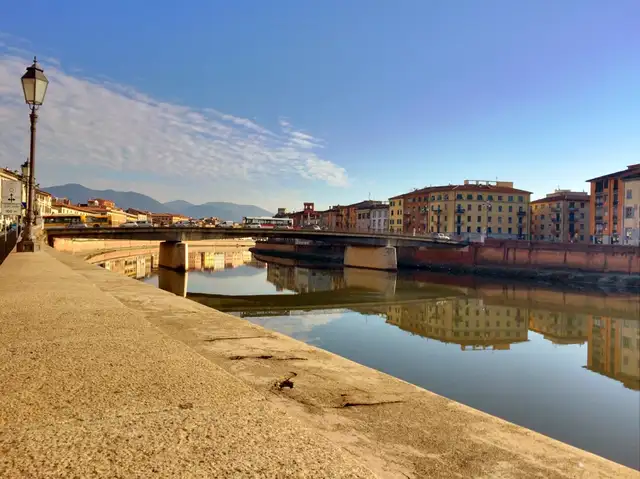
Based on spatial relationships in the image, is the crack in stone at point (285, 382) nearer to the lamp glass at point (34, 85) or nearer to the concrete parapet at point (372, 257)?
the lamp glass at point (34, 85)

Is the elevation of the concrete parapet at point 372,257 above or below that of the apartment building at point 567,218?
below

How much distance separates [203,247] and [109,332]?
124 m

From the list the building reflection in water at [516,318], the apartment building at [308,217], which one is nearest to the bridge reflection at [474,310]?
the building reflection in water at [516,318]

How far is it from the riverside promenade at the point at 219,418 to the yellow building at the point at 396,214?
357 feet

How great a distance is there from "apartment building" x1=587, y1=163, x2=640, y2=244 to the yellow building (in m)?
43.5

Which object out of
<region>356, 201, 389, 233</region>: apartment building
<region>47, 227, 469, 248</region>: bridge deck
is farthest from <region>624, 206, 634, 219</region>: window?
<region>356, 201, 389, 233</region>: apartment building

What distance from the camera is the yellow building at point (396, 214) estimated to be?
11331cm

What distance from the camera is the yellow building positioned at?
11331cm

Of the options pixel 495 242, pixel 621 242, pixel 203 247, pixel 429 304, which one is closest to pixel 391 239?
pixel 495 242

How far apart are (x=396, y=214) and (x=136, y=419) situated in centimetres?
11439

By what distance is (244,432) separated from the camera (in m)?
2.97

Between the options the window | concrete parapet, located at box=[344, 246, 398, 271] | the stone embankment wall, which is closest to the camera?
the stone embankment wall

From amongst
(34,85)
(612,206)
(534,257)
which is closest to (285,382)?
(34,85)

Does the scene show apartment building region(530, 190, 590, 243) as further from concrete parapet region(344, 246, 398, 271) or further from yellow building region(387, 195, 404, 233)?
concrete parapet region(344, 246, 398, 271)
